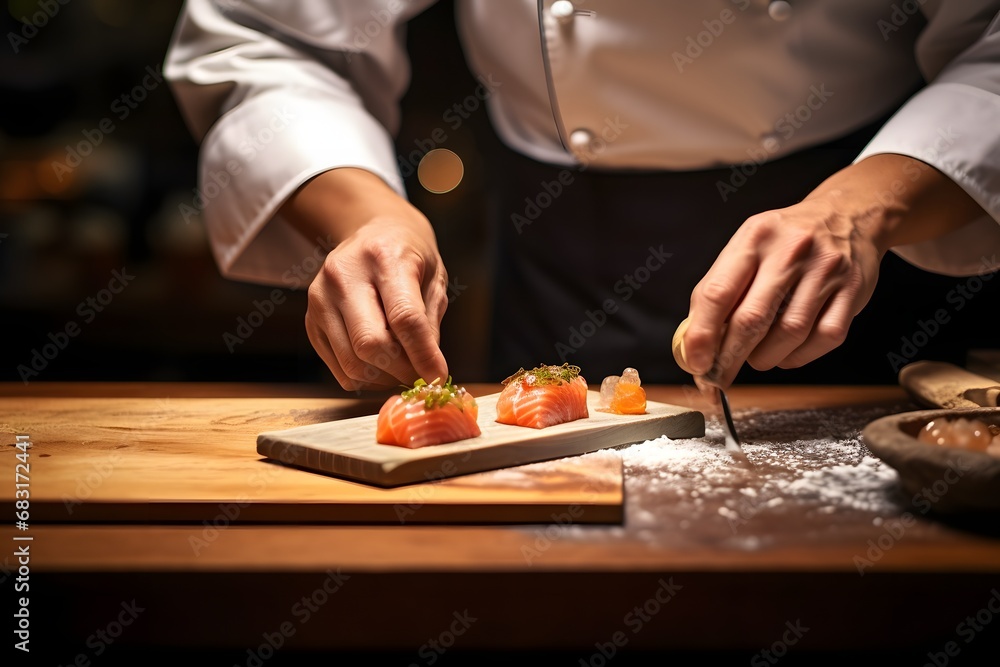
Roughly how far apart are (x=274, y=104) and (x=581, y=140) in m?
0.71

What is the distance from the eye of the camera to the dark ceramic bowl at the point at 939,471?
1.09m

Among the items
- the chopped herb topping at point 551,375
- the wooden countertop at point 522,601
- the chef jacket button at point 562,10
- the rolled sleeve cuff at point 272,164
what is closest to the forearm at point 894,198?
the chopped herb topping at point 551,375

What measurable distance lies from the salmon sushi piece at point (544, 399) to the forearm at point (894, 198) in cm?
56

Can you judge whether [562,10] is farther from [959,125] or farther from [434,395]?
[434,395]

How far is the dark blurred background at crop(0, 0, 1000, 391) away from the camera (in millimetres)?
3746

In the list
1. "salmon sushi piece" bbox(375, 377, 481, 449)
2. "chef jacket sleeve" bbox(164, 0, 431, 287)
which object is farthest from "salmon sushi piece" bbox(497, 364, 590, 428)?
"chef jacket sleeve" bbox(164, 0, 431, 287)

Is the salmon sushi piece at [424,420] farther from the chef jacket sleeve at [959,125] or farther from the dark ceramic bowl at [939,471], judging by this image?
the chef jacket sleeve at [959,125]

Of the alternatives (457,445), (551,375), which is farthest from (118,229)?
(457,445)

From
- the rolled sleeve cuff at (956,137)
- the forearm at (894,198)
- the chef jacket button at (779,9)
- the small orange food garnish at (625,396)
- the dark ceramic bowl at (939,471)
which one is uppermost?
the chef jacket button at (779,9)

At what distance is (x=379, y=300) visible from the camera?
67.5 inches

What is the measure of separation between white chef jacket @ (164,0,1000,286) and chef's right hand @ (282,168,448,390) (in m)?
0.25

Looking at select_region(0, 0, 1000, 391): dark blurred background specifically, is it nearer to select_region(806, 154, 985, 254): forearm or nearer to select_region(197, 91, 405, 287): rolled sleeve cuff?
select_region(197, 91, 405, 287): rolled sleeve cuff

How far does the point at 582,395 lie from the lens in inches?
67.7

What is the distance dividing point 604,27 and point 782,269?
2.73ft
